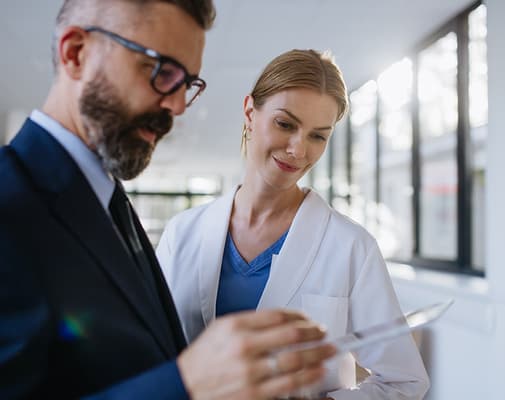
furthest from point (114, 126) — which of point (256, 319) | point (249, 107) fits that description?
point (249, 107)

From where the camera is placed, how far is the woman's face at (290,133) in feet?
4.76

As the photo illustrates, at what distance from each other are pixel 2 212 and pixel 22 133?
22cm

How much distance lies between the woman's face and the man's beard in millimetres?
623

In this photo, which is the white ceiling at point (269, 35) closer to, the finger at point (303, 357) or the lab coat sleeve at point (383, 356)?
the lab coat sleeve at point (383, 356)

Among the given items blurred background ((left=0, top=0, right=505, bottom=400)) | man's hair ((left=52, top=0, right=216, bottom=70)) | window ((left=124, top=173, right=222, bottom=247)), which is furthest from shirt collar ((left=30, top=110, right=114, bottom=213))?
window ((left=124, top=173, right=222, bottom=247))

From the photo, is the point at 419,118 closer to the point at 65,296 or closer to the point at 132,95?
the point at 132,95

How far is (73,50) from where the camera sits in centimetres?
84

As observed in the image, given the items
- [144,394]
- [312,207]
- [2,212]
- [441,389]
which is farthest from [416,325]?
[441,389]

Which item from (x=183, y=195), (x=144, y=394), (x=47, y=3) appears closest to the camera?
(x=144, y=394)

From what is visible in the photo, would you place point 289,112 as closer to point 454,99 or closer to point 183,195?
point 454,99

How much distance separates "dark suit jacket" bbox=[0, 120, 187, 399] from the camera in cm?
62

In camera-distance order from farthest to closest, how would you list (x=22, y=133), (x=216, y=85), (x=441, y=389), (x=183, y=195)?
(x=183, y=195) < (x=216, y=85) < (x=441, y=389) < (x=22, y=133)

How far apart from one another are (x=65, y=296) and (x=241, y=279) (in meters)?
0.81

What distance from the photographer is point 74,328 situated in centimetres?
67
